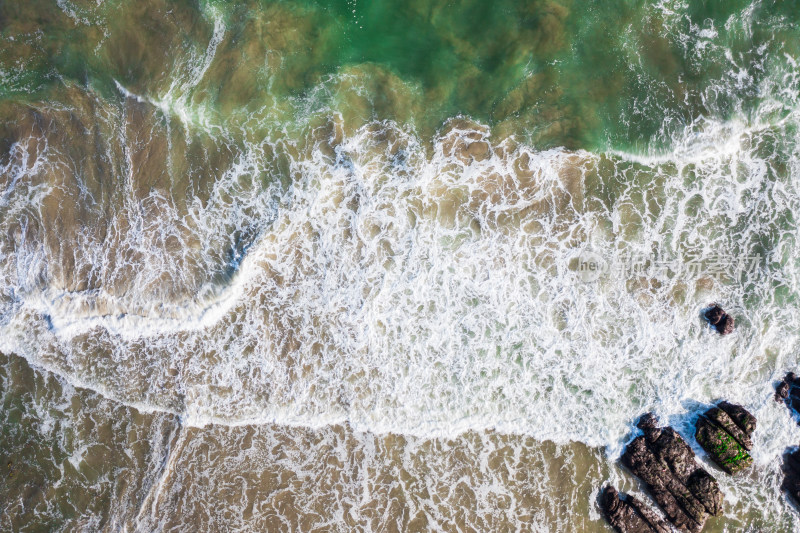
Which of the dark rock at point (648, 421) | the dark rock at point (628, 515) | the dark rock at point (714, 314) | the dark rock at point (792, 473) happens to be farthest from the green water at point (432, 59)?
the dark rock at point (628, 515)

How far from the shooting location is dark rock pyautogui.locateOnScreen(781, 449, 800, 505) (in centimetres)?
984

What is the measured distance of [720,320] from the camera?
1000 centimetres

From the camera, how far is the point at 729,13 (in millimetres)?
10266

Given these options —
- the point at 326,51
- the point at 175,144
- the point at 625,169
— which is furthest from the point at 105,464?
the point at 625,169

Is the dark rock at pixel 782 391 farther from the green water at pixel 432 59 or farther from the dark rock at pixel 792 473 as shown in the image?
the green water at pixel 432 59

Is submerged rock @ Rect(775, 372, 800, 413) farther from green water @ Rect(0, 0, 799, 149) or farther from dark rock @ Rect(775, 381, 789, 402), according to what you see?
green water @ Rect(0, 0, 799, 149)

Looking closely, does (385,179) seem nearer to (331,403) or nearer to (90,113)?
(331,403)

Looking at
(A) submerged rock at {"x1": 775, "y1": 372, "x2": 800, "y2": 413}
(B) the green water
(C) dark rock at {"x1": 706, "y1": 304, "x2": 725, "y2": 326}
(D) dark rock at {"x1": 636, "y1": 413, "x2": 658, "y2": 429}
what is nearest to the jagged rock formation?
(A) submerged rock at {"x1": 775, "y1": 372, "x2": 800, "y2": 413}

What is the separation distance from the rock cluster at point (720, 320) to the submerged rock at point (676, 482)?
288cm

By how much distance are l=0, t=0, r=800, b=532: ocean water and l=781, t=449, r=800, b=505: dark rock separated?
0.28 meters

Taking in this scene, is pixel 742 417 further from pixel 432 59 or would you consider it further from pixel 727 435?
pixel 432 59

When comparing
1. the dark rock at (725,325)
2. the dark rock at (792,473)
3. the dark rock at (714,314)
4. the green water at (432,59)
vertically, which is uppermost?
the green water at (432,59)

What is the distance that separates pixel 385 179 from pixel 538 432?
6.87 m

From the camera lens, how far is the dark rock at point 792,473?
9844 millimetres
